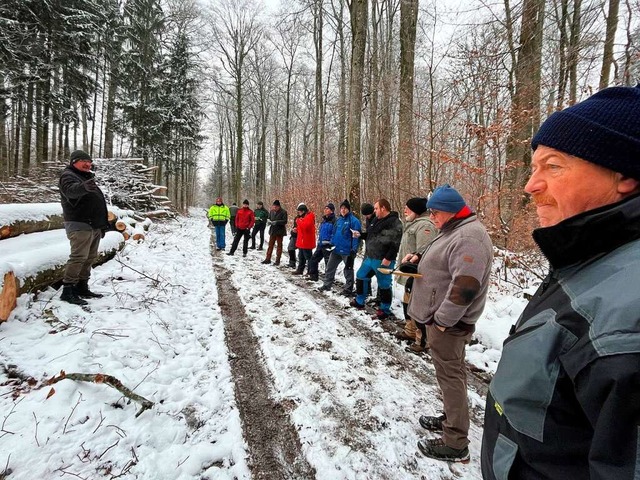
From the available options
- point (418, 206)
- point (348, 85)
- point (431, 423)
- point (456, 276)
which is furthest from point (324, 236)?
point (348, 85)

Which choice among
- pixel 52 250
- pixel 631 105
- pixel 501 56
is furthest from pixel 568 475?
pixel 501 56

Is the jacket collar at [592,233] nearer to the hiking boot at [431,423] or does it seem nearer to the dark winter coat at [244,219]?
the hiking boot at [431,423]

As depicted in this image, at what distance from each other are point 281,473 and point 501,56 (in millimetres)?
7656

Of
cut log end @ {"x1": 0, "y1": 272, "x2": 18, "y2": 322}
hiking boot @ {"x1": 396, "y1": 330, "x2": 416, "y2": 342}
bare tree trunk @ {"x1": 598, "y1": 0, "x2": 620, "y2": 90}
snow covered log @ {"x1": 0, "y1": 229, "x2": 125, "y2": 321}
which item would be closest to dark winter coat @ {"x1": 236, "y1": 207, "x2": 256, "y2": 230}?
snow covered log @ {"x1": 0, "y1": 229, "x2": 125, "y2": 321}

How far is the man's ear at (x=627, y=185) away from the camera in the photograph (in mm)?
825

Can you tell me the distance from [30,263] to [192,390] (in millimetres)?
→ 3211

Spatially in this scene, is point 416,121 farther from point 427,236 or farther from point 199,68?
point 199,68

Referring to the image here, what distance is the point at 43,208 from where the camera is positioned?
612 centimetres

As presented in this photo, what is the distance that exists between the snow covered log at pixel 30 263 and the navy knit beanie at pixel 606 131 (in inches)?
201

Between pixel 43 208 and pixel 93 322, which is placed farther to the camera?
pixel 43 208

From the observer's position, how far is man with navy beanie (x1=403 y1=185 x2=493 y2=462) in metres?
2.19

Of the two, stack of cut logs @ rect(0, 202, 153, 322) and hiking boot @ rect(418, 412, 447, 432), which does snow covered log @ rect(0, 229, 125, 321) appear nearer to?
stack of cut logs @ rect(0, 202, 153, 322)

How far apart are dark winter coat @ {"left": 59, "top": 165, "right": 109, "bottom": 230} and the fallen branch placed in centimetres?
258

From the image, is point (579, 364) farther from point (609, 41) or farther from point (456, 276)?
point (609, 41)
